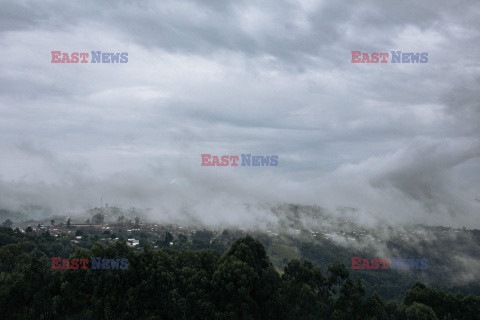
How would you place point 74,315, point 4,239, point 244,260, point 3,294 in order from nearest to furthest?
point 3,294
point 74,315
point 244,260
point 4,239

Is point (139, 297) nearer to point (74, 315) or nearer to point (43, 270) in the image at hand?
point (74, 315)

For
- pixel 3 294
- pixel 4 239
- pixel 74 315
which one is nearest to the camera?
pixel 3 294

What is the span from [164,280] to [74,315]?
1652cm

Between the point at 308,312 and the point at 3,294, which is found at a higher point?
the point at 3,294

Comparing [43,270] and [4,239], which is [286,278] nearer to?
[43,270]

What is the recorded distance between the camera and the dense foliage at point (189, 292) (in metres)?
54.2

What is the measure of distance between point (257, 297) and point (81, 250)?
3398 centimetres

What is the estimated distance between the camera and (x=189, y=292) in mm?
56594

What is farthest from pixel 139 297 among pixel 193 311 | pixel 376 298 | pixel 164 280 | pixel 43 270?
pixel 376 298

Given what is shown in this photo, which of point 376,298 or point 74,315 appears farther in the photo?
point 376,298

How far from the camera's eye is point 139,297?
5703cm


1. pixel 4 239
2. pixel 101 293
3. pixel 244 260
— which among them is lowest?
pixel 4 239

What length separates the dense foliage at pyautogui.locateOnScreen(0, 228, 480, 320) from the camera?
54219mm

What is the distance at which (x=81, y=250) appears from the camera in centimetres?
5941
